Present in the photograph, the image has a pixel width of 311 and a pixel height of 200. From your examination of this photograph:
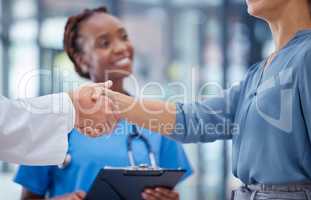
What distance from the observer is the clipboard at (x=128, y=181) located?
5.35ft

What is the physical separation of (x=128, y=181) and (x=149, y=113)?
0.23 meters

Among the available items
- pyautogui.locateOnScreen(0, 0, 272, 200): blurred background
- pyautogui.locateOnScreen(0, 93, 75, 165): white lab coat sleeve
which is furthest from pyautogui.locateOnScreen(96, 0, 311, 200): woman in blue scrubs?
pyautogui.locateOnScreen(0, 0, 272, 200): blurred background

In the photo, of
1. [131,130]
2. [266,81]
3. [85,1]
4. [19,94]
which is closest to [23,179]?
[131,130]

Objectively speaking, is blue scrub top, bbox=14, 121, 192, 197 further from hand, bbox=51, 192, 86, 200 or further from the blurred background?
the blurred background

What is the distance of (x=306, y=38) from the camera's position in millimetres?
1422

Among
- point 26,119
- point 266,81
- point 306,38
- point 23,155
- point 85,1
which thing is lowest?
point 23,155

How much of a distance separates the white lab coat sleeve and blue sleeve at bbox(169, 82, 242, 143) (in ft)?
1.14

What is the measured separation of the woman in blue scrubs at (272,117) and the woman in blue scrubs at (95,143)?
31 centimetres

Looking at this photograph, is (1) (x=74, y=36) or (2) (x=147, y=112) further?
(1) (x=74, y=36)

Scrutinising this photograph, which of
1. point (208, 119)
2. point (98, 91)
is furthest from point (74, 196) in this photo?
point (208, 119)

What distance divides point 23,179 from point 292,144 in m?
1.04

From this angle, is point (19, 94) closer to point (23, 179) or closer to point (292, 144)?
point (23, 179)

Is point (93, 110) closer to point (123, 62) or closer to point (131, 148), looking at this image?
point (131, 148)

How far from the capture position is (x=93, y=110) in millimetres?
1713
